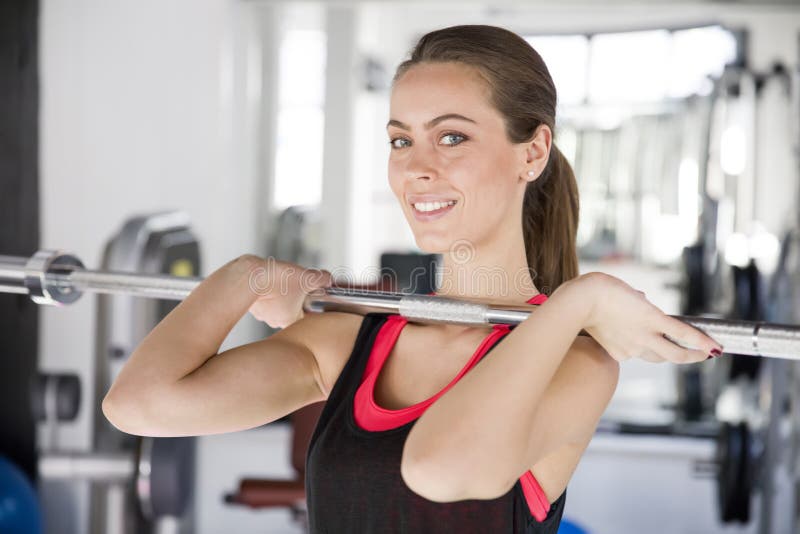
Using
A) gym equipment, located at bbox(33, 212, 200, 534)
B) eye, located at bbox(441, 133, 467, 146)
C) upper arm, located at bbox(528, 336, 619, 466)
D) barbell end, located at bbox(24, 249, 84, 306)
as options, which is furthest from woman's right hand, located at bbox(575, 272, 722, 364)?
gym equipment, located at bbox(33, 212, 200, 534)

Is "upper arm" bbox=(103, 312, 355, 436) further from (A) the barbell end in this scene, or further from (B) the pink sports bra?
(A) the barbell end

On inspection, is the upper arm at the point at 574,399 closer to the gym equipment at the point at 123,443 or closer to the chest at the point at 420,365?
the chest at the point at 420,365

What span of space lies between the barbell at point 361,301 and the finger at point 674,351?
10 mm

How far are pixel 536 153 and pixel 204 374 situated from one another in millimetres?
656

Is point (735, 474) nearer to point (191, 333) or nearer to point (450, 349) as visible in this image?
point (450, 349)

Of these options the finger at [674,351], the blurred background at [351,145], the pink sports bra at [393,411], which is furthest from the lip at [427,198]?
the blurred background at [351,145]

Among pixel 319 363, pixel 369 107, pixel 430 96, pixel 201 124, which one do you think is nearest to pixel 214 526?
pixel 201 124

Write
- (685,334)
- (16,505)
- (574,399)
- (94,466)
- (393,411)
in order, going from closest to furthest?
(685,334) < (574,399) < (393,411) < (94,466) < (16,505)

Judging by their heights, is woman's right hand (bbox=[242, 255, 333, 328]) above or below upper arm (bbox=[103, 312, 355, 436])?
above

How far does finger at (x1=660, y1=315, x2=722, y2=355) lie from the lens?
109 cm

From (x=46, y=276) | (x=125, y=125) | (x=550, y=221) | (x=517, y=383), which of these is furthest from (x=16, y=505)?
(x=517, y=383)

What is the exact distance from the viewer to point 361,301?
4.50 ft

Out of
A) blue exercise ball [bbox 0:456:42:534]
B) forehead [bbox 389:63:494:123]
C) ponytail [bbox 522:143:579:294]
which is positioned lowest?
blue exercise ball [bbox 0:456:42:534]

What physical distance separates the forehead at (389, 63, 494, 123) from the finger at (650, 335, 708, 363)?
1.63 ft
